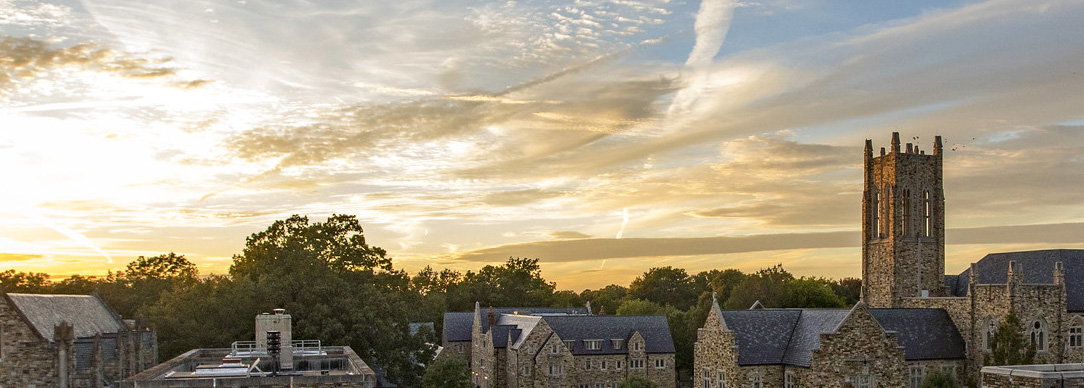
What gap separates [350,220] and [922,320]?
4495cm

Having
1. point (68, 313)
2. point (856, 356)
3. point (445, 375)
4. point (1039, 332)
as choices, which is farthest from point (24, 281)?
point (1039, 332)

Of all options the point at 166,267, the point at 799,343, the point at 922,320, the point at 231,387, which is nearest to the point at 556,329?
the point at 799,343

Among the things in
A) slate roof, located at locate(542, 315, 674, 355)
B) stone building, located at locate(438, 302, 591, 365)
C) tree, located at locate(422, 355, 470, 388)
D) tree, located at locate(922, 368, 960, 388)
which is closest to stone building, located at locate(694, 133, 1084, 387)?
tree, located at locate(922, 368, 960, 388)

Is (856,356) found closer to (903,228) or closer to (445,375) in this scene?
(903,228)

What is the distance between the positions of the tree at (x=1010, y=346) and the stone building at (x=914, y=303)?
1.64 feet

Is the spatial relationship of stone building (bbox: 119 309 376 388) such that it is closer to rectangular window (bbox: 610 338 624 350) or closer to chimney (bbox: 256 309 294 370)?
chimney (bbox: 256 309 294 370)

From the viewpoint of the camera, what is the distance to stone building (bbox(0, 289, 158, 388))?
43.4 meters

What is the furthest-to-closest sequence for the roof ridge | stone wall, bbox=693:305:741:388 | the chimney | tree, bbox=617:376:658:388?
1. tree, bbox=617:376:658:388
2. the roof ridge
3. stone wall, bbox=693:305:741:388
4. the chimney

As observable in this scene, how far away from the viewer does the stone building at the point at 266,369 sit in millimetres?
Result: 33250

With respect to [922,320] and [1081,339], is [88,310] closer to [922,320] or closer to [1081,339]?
[922,320]

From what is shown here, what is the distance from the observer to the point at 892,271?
5894cm

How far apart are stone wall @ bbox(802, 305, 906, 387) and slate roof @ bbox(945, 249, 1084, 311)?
11.8 metres

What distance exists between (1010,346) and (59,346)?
52116mm

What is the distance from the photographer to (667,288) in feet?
370
